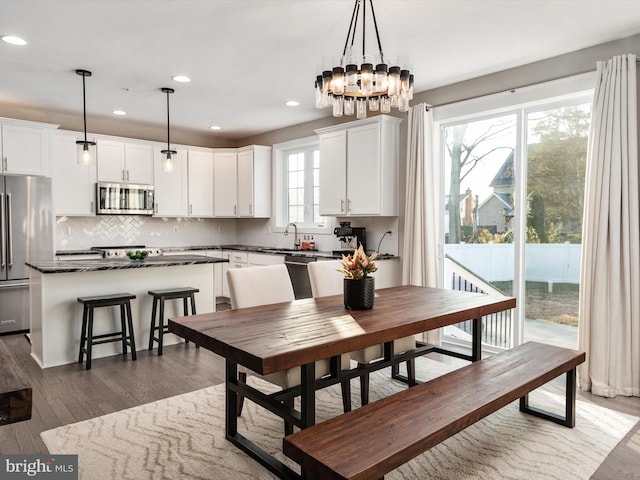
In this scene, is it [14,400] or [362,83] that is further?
[362,83]

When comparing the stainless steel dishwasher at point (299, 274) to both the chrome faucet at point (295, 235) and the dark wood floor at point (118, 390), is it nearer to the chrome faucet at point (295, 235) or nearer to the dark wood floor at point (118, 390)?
the chrome faucet at point (295, 235)

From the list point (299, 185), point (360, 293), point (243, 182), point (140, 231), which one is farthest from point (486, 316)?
point (140, 231)

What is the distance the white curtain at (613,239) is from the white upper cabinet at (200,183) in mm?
5339

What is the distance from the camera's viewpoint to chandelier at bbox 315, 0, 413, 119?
2.47 m

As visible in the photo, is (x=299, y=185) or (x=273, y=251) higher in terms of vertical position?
(x=299, y=185)

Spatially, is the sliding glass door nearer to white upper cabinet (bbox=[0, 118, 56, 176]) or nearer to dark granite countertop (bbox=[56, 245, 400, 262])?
dark granite countertop (bbox=[56, 245, 400, 262])

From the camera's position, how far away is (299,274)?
5664mm

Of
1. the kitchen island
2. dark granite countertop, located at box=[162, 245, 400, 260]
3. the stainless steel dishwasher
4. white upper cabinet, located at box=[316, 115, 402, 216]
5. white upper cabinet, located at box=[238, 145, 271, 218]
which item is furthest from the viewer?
white upper cabinet, located at box=[238, 145, 271, 218]

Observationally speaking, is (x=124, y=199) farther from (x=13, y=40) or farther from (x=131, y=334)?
(x=13, y=40)

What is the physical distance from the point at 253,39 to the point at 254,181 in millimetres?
3430

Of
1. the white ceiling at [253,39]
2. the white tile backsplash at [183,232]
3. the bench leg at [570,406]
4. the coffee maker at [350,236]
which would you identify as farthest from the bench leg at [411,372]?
the white ceiling at [253,39]

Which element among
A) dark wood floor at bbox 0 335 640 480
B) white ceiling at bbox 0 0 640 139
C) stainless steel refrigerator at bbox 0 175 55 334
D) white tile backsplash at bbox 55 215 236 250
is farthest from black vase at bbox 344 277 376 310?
white tile backsplash at bbox 55 215 236 250

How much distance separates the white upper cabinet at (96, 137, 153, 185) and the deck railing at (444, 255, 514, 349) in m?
4.41

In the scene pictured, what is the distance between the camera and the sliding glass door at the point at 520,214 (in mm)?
3857
